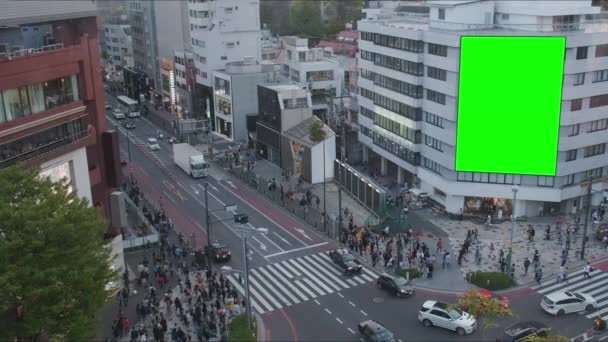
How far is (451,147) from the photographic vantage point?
5694cm

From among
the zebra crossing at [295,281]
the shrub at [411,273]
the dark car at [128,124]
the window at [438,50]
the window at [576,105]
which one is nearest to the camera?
the zebra crossing at [295,281]

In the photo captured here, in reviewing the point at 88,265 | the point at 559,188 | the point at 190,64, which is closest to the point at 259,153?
the point at 190,64

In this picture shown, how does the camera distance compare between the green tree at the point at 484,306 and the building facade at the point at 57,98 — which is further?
the building facade at the point at 57,98

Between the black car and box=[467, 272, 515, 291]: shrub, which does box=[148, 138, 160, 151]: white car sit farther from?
box=[467, 272, 515, 291]: shrub

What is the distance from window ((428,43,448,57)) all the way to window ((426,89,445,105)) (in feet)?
11.4

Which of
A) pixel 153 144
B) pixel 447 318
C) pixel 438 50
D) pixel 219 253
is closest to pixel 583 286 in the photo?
pixel 447 318

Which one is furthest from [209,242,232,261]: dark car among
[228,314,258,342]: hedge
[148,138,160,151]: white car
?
[148,138,160,151]: white car

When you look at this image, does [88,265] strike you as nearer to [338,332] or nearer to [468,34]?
[338,332]

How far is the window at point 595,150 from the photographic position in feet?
180

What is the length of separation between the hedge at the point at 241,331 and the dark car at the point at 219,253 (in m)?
10.2

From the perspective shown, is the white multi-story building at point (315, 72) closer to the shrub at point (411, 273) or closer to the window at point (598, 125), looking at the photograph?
the window at point (598, 125)

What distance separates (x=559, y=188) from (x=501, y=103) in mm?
8699

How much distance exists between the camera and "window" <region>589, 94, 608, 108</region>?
53.4 meters

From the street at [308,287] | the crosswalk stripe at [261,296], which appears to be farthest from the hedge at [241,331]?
the crosswalk stripe at [261,296]
